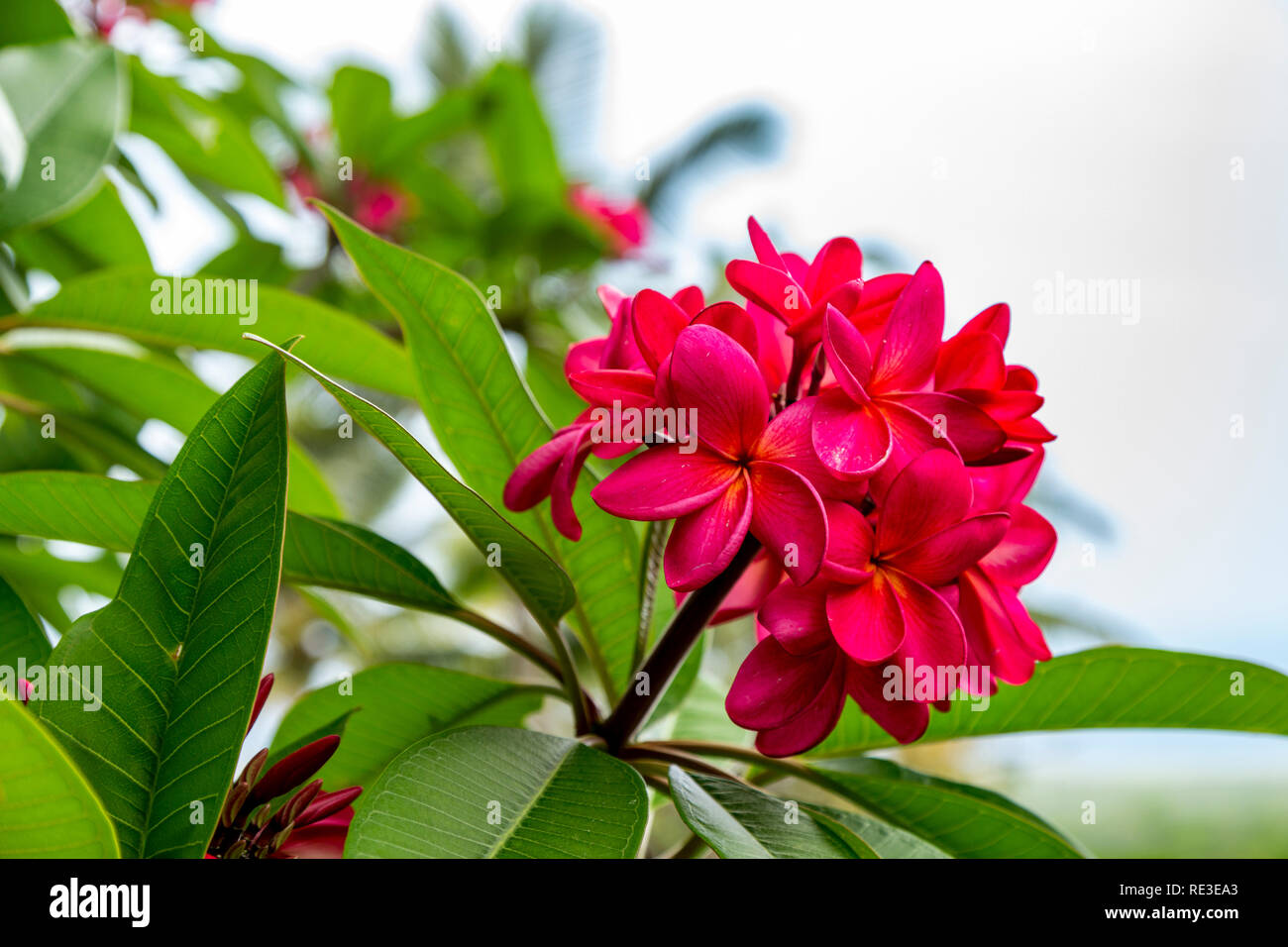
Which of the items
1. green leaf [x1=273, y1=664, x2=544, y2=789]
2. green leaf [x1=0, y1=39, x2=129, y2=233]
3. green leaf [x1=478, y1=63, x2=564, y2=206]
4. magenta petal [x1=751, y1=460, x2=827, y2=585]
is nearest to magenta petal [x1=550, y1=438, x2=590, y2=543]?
magenta petal [x1=751, y1=460, x2=827, y2=585]

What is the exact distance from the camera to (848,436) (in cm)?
46

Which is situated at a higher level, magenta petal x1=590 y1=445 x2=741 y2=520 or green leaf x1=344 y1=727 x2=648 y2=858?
magenta petal x1=590 y1=445 x2=741 y2=520

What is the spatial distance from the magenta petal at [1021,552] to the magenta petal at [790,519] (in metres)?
0.15

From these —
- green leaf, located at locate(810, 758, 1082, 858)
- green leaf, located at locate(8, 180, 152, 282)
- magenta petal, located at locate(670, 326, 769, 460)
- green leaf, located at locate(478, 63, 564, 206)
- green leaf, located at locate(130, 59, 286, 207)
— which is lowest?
green leaf, located at locate(810, 758, 1082, 858)

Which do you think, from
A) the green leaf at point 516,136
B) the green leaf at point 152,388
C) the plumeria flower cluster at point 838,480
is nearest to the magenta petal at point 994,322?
the plumeria flower cluster at point 838,480

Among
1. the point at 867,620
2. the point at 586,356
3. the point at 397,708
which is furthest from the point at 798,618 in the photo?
the point at 397,708

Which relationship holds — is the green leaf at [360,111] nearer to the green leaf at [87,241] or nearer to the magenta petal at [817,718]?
the green leaf at [87,241]

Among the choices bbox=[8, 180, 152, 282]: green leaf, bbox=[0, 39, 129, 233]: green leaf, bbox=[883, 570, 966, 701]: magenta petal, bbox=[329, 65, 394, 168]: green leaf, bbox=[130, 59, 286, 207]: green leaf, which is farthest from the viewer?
bbox=[329, 65, 394, 168]: green leaf

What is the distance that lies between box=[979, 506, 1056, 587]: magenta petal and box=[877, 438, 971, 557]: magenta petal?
0.09 m

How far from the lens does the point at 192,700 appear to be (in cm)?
42

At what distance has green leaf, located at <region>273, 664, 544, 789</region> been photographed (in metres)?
0.68

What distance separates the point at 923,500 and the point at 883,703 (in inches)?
4.2

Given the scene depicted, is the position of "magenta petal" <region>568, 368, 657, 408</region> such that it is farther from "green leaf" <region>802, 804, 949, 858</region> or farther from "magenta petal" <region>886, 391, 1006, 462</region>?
"green leaf" <region>802, 804, 949, 858</region>
